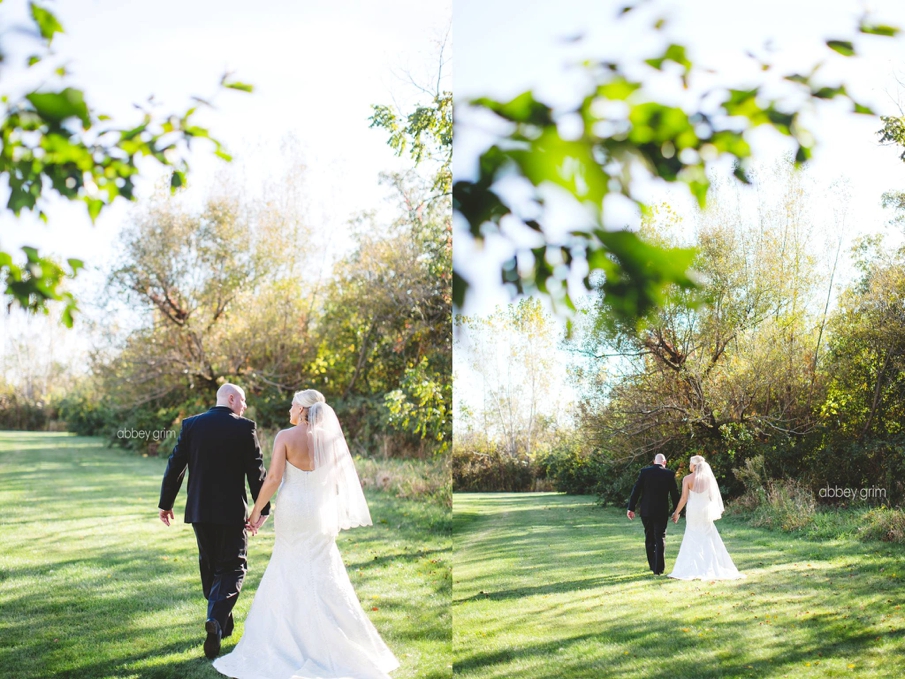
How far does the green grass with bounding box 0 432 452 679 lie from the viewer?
3.62m

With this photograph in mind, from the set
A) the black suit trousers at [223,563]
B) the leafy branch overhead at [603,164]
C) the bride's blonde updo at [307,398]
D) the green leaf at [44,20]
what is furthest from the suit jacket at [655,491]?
the green leaf at [44,20]

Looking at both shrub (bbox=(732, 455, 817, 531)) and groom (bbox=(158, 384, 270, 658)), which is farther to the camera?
shrub (bbox=(732, 455, 817, 531))

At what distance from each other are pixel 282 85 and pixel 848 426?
337 centimetres

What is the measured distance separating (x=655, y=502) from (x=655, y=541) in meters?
0.21

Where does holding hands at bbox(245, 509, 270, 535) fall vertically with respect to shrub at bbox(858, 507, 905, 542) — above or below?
A: above

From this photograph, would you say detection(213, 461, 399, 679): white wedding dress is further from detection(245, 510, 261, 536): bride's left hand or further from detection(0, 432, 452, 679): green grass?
detection(0, 432, 452, 679): green grass

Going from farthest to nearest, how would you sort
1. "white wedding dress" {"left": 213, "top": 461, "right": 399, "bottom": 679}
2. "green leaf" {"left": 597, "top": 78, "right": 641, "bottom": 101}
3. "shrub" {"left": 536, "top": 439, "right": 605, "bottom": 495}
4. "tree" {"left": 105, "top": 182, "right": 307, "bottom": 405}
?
1. "shrub" {"left": 536, "top": 439, "right": 605, "bottom": 495}
2. "tree" {"left": 105, "top": 182, "right": 307, "bottom": 405}
3. "white wedding dress" {"left": 213, "top": 461, "right": 399, "bottom": 679}
4. "green leaf" {"left": 597, "top": 78, "right": 641, "bottom": 101}

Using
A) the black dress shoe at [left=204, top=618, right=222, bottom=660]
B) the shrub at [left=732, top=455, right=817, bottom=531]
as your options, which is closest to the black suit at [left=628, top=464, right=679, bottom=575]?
the shrub at [left=732, top=455, right=817, bottom=531]

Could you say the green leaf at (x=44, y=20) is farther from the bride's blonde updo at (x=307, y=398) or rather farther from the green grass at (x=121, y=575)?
the green grass at (x=121, y=575)

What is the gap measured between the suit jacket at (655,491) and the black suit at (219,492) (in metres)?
1.84

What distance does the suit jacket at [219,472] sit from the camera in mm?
3756

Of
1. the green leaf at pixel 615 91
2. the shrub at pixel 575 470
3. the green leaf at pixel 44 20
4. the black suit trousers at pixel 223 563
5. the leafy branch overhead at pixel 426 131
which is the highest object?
the leafy branch overhead at pixel 426 131

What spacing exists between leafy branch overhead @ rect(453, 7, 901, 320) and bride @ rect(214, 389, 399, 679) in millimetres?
2610

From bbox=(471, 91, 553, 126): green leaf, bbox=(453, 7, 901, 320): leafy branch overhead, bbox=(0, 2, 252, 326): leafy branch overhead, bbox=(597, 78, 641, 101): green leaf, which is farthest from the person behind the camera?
bbox=(0, 2, 252, 326): leafy branch overhead
